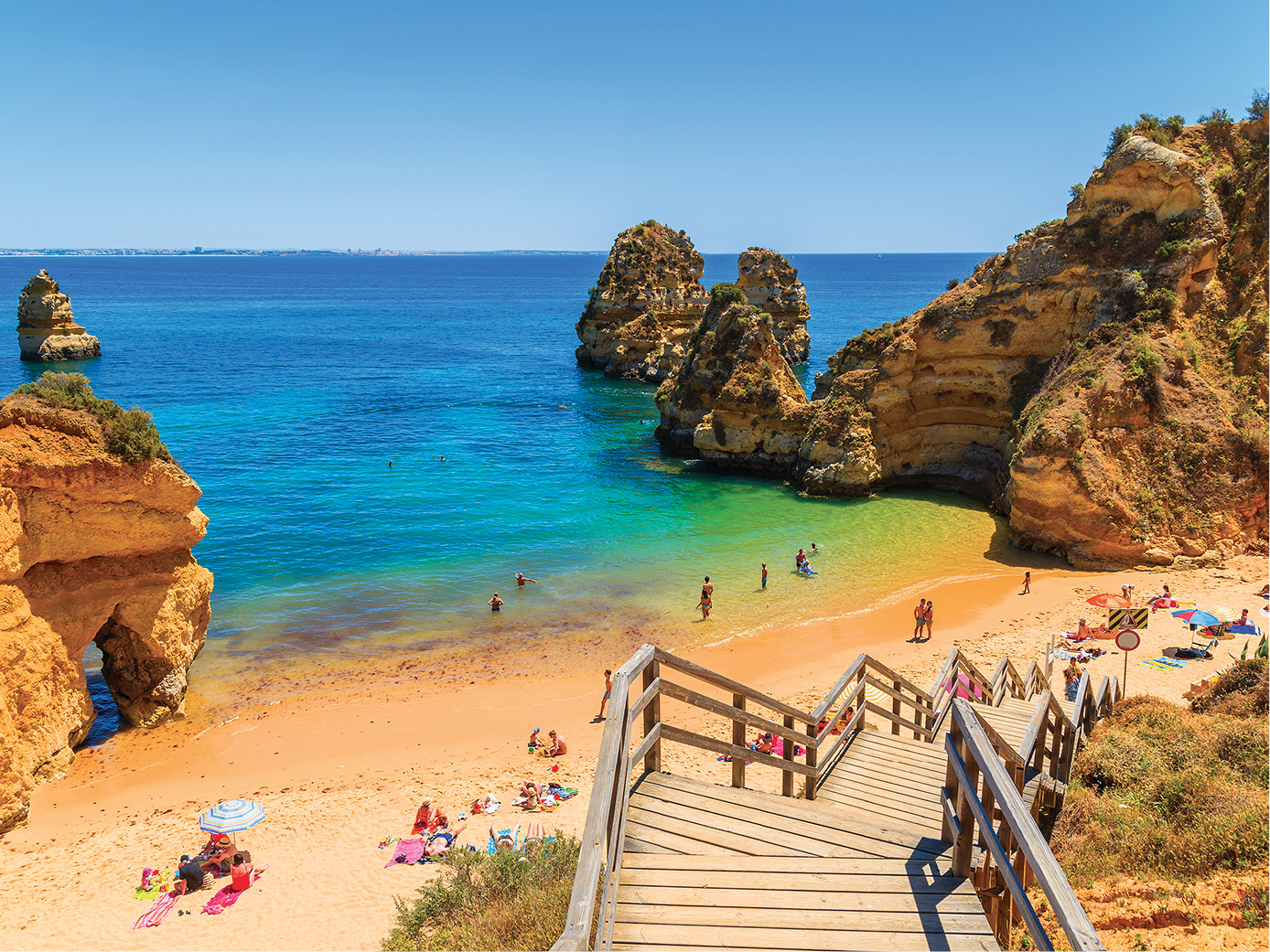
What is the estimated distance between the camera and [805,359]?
3007 inches

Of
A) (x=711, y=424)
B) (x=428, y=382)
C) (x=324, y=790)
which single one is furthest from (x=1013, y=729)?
(x=428, y=382)

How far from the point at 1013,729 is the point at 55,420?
707 inches

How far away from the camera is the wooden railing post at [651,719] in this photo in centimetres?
562

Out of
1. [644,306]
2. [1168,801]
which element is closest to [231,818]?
[1168,801]

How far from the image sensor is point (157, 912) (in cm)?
1155

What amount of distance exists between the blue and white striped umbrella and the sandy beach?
0.44 meters

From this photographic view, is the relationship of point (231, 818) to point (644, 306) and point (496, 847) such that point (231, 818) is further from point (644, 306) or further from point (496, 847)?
point (644, 306)

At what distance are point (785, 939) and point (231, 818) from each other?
12.6 meters

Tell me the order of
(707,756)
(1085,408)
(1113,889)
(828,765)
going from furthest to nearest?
(1085,408)
(707,756)
(828,765)
(1113,889)

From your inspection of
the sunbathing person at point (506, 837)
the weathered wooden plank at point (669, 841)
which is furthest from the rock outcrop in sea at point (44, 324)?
the weathered wooden plank at point (669, 841)

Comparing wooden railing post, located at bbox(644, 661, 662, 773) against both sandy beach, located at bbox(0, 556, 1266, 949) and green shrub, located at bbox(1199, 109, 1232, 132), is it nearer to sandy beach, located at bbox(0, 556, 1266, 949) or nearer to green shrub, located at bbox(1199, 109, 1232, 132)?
sandy beach, located at bbox(0, 556, 1266, 949)

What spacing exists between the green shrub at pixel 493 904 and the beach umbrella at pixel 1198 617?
1812 cm

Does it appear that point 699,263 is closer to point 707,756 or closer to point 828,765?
point 707,756

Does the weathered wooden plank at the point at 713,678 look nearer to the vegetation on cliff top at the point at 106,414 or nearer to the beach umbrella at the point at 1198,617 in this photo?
the vegetation on cliff top at the point at 106,414
